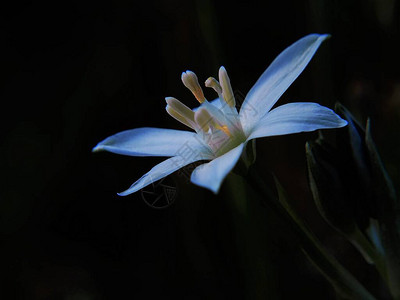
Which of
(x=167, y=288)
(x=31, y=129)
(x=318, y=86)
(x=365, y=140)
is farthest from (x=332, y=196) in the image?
(x=31, y=129)

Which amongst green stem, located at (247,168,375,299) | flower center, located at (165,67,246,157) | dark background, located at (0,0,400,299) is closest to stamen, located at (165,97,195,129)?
flower center, located at (165,67,246,157)

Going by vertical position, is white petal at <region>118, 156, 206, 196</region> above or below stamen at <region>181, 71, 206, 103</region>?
below

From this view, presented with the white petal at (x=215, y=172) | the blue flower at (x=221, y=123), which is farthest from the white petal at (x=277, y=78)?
the white petal at (x=215, y=172)

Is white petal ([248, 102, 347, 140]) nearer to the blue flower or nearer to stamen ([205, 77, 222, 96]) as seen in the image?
the blue flower

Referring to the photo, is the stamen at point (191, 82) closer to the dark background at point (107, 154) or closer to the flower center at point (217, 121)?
the flower center at point (217, 121)

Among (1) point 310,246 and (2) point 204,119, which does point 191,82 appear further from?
(1) point 310,246

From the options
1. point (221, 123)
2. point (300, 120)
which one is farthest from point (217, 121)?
point (300, 120)

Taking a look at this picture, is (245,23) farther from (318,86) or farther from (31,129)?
(31,129)
